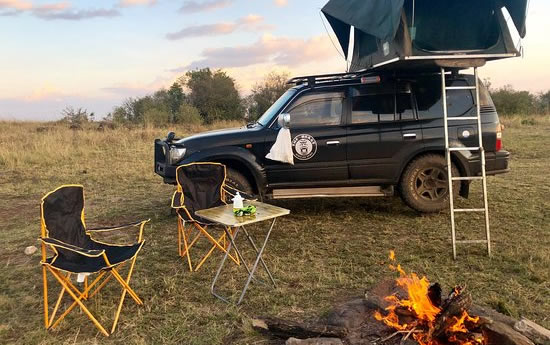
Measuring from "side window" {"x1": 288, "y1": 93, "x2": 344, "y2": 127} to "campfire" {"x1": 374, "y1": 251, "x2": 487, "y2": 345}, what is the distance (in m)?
3.50

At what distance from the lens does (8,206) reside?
26.0 feet

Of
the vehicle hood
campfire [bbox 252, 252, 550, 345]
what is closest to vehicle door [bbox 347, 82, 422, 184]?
the vehicle hood

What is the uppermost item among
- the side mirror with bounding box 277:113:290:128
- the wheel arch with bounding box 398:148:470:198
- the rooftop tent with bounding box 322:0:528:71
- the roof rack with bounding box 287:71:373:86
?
the rooftop tent with bounding box 322:0:528:71

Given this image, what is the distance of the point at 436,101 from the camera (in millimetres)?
6176

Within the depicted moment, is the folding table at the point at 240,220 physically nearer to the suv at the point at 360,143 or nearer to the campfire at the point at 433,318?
the campfire at the point at 433,318

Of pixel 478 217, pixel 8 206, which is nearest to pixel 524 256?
pixel 478 217

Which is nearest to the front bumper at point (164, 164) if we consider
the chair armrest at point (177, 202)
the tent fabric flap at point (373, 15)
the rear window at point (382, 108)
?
the chair armrest at point (177, 202)

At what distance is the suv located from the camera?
6.07m

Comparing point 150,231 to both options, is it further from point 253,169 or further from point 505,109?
point 505,109

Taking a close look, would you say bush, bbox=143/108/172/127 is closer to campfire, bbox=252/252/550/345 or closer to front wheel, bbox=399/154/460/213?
front wheel, bbox=399/154/460/213

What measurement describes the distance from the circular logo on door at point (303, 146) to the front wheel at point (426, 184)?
1.34 metres

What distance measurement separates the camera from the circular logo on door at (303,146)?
19.8 ft

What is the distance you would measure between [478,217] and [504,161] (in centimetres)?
85

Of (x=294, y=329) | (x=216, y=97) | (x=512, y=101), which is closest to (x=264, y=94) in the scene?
(x=216, y=97)
